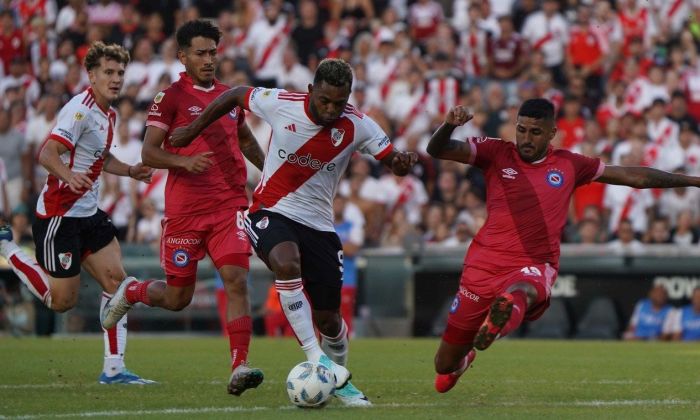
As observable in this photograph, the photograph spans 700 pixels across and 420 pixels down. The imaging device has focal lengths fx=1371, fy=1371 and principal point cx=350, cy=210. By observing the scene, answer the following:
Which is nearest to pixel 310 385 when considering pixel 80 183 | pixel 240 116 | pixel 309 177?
pixel 309 177

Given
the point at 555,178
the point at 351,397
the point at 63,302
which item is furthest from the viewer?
the point at 63,302

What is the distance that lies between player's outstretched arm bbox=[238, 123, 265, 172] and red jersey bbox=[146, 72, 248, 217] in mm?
69

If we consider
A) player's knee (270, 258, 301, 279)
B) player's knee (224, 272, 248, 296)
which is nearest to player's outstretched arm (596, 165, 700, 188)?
player's knee (270, 258, 301, 279)

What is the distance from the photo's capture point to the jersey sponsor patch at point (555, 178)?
10047 millimetres

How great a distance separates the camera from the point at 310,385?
353 inches

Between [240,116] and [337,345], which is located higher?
[240,116]

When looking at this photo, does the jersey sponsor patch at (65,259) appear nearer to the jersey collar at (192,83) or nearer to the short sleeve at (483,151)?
the jersey collar at (192,83)

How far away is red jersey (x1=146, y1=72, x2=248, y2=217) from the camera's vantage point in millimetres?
10742

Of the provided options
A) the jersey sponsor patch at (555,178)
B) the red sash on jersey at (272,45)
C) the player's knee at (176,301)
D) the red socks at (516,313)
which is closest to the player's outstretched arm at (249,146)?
the player's knee at (176,301)

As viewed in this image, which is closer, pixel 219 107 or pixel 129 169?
pixel 219 107

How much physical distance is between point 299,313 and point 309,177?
1.05 metres

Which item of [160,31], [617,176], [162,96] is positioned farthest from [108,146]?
[160,31]

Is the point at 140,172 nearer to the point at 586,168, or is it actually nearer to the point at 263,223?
the point at 263,223

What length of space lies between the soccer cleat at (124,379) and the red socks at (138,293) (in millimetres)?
618
